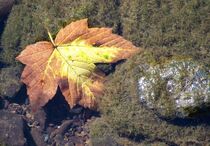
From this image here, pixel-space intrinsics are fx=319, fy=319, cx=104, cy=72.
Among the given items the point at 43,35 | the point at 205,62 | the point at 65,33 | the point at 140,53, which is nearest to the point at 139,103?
the point at 140,53

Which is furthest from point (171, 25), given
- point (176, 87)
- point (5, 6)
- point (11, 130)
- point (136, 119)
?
point (11, 130)

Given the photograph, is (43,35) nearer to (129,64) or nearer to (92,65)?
(92,65)

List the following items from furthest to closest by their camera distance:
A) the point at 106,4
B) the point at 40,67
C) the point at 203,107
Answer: the point at 106,4
the point at 40,67
the point at 203,107

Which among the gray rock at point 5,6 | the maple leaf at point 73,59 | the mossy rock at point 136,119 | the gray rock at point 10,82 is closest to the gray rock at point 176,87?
the mossy rock at point 136,119

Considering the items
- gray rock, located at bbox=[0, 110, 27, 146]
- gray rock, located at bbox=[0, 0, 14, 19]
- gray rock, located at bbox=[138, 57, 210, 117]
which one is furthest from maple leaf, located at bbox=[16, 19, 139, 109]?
gray rock, located at bbox=[0, 0, 14, 19]

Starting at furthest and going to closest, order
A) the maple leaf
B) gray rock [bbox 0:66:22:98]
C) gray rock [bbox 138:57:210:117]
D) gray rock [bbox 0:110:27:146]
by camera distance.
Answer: gray rock [bbox 0:66:22:98] → gray rock [bbox 0:110:27:146] → the maple leaf → gray rock [bbox 138:57:210:117]

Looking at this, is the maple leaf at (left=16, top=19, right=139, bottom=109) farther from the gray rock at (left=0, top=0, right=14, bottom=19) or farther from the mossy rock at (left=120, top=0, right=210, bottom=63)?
the gray rock at (left=0, top=0, right=14, bottom=19)
